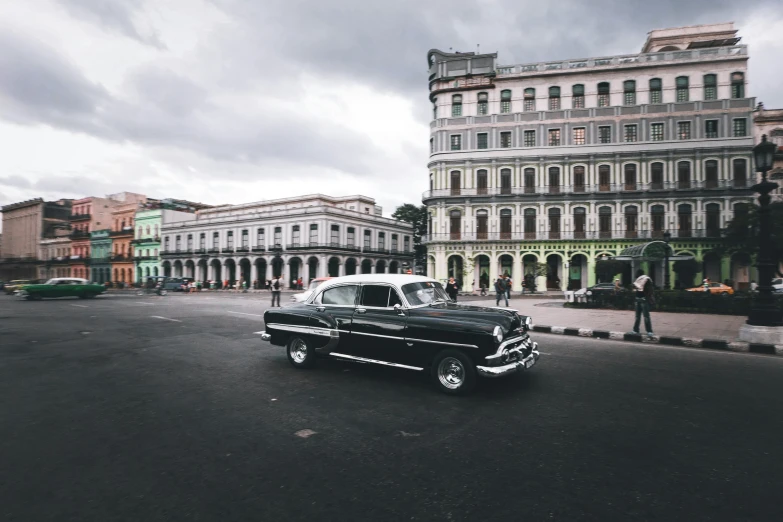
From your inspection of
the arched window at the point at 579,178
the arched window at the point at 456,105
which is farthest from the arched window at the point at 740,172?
the arched window at the point at 456,105

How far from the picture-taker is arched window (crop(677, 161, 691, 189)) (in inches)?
1256

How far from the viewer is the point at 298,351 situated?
6.74 meters

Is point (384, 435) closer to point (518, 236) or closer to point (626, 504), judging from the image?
point (626, 504)

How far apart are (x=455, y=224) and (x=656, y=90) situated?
1958 centimetres

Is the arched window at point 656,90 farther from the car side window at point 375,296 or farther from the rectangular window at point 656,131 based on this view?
the car side window at point 375,296

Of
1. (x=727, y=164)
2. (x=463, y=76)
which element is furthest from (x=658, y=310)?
(x=463, y=76)

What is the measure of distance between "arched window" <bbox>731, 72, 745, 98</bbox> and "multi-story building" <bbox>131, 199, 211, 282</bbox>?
6572 cm

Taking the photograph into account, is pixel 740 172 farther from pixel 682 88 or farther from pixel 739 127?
pixel 682 88

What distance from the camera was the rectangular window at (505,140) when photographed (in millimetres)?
34719

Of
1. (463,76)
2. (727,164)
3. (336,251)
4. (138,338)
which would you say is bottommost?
(138,338)

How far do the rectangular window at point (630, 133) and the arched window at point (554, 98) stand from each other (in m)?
5.90

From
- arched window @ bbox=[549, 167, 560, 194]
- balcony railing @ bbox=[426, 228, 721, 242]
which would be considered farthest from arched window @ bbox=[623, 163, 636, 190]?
arched window @ bbox=[549, 167, 560, 194]

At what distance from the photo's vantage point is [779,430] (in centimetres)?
404

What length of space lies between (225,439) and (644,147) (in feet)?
124
